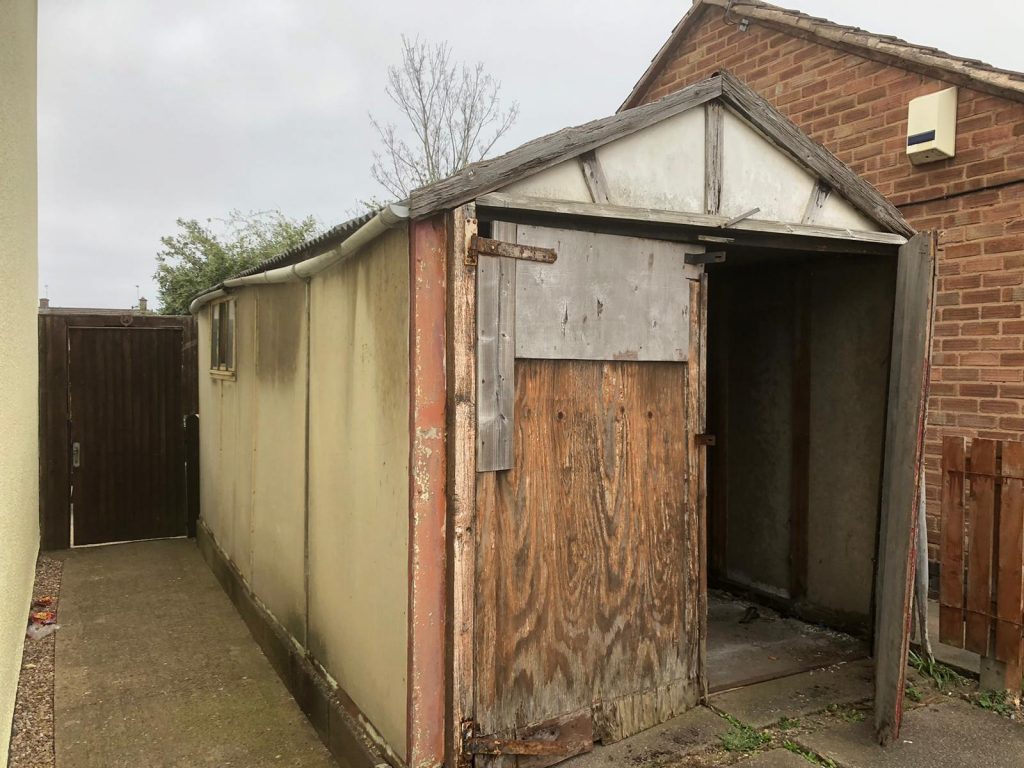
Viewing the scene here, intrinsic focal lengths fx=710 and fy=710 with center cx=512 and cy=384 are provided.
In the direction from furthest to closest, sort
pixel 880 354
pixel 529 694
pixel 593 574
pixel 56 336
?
1. pixel 56 336
2. pixel 880 354
3. pixel 593 574
4. pixel 529 694

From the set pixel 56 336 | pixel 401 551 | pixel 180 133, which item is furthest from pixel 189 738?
pixel 180 133

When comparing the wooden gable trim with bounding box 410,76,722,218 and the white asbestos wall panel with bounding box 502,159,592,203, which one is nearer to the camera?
the wooden gable trim with bounding box 410,76,722,218

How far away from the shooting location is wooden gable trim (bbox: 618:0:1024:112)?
16.8ft

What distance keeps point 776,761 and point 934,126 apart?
15.5 feet

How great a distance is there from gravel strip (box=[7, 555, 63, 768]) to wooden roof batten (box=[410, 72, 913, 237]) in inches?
135

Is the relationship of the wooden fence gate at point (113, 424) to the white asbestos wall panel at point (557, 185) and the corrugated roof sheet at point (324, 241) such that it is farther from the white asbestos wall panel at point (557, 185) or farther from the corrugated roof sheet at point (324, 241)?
the white asbestos wall panel at point (557, 185)

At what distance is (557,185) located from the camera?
3211mm

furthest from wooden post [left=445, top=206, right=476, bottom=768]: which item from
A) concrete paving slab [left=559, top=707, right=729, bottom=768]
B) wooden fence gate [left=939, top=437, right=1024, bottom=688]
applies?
wooden fence gate [left=939, top=437, right=1024, bottom=688]

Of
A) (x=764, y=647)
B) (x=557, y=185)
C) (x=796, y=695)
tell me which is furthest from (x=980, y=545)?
(x=557, y=185)

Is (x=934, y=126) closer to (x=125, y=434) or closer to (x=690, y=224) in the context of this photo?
(x=690, y=224)

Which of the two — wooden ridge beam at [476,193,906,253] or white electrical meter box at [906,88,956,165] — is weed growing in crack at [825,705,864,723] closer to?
wooden ridge beam at [476,193,906,253]

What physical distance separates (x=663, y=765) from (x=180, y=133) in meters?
23.8

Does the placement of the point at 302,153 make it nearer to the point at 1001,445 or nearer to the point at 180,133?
the point at 180,133

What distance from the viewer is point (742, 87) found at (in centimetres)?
375
